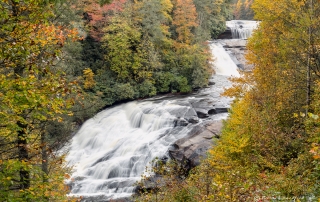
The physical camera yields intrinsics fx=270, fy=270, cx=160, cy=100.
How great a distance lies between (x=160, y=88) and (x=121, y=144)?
10.7m

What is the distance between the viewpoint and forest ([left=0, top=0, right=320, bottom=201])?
15.6 feet

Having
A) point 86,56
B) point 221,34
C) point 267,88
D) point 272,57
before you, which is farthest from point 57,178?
point 221,34

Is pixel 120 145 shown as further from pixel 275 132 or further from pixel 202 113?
pixel 275 132

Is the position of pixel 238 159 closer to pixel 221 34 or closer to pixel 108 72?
pixel 108 72

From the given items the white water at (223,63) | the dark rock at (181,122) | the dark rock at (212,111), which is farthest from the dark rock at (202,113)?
the white water at (223,63)

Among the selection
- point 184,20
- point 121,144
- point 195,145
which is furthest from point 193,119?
point 184,20

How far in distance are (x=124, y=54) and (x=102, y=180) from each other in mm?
14247

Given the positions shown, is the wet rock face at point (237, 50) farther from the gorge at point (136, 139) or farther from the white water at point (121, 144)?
the white water at point (121, 144)

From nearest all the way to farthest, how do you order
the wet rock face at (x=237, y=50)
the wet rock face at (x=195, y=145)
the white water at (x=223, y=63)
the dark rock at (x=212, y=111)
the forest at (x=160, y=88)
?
the forest at (x=160, y=88), the wet rock face at (x=195, y=145), the dark rock at (x=212, y=111), the white water at (x=223, y=63), the wet rock face at (x=237, y=50)

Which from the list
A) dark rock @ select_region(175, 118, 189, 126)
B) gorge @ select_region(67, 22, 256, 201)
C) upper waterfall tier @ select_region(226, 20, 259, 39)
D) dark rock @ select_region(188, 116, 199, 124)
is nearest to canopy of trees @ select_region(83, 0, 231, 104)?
gorge @ select_region(67, 22, 256, 201)

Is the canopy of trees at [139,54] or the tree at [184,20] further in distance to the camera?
the tree at [184,20]

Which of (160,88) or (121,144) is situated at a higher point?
(160,88)

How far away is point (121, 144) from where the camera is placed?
1825cm

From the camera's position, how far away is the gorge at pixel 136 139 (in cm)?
1487
